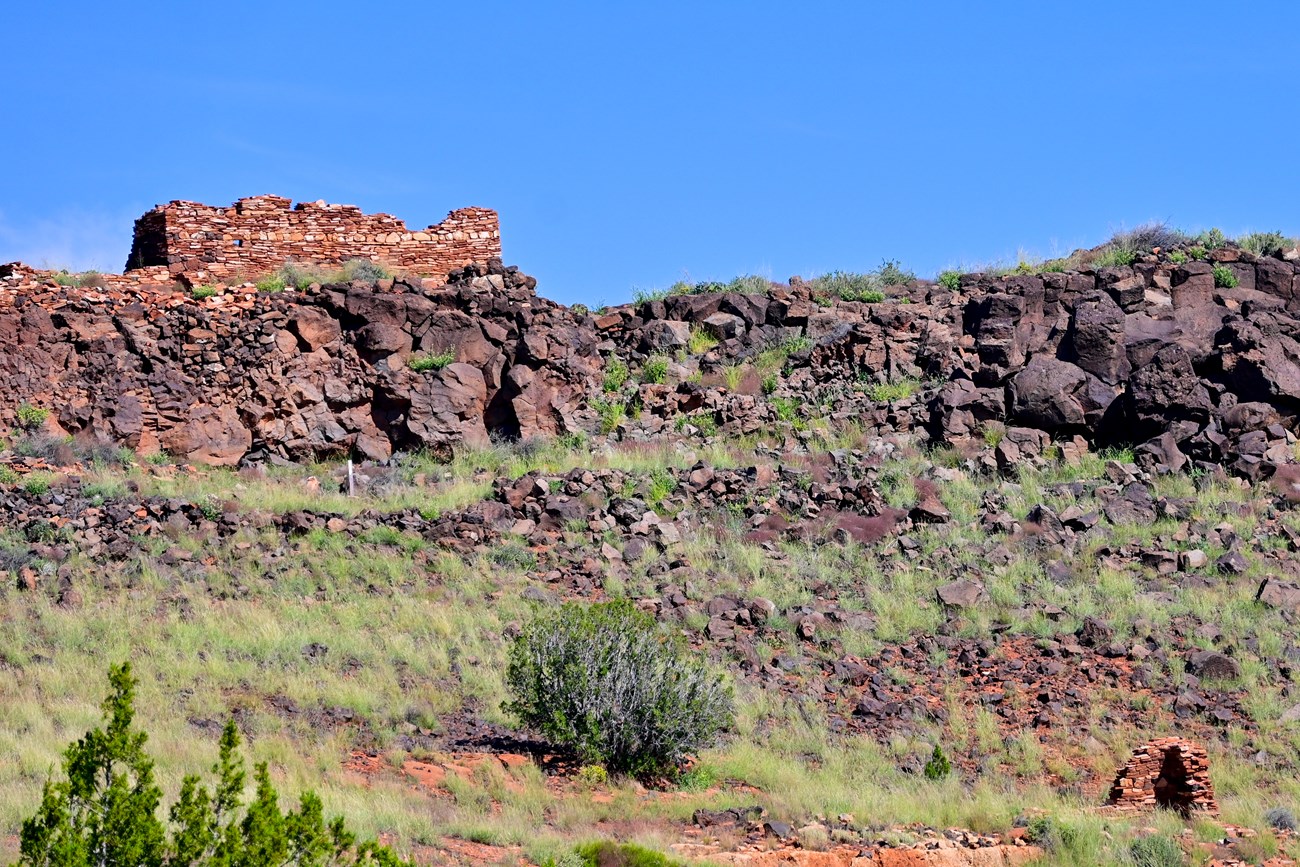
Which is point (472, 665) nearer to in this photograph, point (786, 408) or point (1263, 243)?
point (786, 408)

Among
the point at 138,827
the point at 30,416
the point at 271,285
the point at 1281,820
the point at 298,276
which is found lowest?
the point at 1281,820

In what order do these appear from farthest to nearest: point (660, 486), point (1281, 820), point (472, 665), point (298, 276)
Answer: point (298, 276), point (660, 486), point (472, 665), point (1281, 820)

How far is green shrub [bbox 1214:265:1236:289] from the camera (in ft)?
92.6

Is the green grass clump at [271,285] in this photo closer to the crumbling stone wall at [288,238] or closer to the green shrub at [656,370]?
the crumbling stone wall at [288,238]

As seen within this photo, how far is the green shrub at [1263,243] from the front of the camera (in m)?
29.8

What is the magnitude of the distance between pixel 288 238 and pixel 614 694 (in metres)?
15.8

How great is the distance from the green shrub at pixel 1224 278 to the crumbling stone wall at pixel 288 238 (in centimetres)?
1367

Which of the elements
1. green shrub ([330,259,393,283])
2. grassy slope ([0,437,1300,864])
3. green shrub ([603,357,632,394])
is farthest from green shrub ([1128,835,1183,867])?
green shrub ([330,259,393,283])

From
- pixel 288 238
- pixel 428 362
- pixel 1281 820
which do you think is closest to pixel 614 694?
pixel 1281 820

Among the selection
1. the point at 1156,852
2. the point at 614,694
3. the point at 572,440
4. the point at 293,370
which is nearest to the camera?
the point at 1156,852

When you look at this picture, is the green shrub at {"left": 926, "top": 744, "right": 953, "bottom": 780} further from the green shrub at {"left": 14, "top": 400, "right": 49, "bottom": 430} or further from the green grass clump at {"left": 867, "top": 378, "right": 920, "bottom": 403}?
the green shrub at {"left": 14, "top": 400, "right": 49, "bottom": 430}

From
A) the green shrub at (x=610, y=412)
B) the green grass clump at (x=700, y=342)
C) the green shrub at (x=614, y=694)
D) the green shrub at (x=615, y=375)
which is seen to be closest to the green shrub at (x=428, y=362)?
the green shrub at (x=610, y=412)

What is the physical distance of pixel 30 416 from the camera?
23125mm

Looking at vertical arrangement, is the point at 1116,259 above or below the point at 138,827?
above
